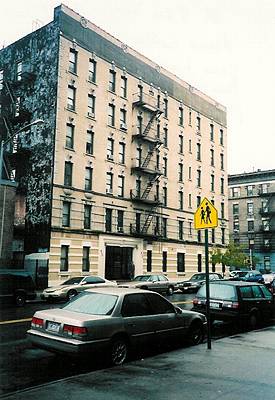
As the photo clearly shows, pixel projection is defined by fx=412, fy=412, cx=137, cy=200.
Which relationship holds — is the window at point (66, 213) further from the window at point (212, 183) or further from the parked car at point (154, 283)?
the window at point (212, 183)

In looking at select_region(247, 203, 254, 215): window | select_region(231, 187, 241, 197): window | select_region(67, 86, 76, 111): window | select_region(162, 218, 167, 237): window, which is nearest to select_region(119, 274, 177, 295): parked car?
select_region(162, 218, 167, 237): window

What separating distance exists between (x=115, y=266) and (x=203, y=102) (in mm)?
25158

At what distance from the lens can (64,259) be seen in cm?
3130

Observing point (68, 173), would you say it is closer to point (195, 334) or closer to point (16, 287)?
point (16, 287)

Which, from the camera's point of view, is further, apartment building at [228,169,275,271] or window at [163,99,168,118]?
apartment building at [228,169,275,271]

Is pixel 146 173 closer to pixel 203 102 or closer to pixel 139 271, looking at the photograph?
pixel 139 271

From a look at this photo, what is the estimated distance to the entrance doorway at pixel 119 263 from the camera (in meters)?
35.3

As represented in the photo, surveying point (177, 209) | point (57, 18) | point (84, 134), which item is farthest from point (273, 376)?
point (177, 209)

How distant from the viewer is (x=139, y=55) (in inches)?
1641

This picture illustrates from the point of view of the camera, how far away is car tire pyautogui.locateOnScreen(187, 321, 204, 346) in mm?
10266

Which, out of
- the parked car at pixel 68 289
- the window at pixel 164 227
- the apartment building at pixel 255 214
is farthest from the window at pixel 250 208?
the parked car at pixel 68 289

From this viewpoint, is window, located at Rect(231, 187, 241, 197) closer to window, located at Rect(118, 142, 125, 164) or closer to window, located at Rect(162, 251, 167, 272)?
window, located at Rect(162, 251, 167, 272)

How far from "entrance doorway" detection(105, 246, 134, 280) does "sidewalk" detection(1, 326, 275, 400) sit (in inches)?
1048

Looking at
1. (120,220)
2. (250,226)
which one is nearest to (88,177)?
(120,220)
